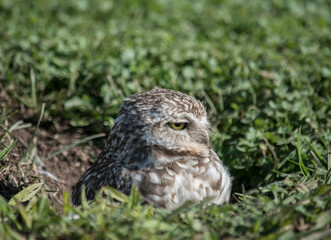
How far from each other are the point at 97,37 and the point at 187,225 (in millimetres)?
3492

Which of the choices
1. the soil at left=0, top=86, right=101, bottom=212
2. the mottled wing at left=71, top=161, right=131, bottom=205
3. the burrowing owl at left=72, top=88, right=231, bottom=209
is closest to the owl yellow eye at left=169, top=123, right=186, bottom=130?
the burrowing owl at left=72, top=88, right=231, bottom=209

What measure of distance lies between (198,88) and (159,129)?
60.5 inches

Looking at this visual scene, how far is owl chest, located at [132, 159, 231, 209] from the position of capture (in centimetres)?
300

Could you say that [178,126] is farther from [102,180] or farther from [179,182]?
[102,180]

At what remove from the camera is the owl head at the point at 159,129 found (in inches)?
124

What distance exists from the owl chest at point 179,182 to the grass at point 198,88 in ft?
0.72

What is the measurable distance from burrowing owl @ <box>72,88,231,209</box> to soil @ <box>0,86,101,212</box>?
47 cm

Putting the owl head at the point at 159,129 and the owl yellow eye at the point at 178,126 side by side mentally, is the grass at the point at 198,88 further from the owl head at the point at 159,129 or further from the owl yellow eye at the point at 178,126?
the owl yellow eye at the point at 178,126

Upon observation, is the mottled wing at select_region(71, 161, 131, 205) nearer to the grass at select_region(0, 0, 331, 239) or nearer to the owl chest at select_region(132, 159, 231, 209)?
the owl chest at select_region(132, 159, 231, 209)

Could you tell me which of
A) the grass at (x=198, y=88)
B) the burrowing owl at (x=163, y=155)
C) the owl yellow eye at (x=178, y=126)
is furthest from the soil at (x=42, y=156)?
the owl yellow eye at (x=178, y=126)

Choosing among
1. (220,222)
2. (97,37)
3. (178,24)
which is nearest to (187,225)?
(220,222)

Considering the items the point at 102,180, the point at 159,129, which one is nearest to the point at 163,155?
the point at 159,129

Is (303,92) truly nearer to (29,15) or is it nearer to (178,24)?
(178,24)

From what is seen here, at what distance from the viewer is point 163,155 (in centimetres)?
316
